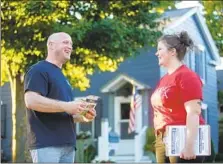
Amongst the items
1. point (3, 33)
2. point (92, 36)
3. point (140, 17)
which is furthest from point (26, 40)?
point (140, 17)

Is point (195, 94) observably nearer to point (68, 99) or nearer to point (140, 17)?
point (68, 99)

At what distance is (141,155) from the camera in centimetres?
1298

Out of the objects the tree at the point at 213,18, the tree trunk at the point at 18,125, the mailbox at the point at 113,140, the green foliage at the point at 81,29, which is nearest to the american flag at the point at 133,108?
the mailbox at the point at 113,140

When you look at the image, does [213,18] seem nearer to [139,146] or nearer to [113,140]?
[139,146]

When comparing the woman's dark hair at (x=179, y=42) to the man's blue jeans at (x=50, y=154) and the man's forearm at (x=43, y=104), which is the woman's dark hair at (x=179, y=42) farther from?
the man's blue jeans at (x=50, y=154)

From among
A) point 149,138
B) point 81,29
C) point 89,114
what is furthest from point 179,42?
point 149,138

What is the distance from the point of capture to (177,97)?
9.26ft

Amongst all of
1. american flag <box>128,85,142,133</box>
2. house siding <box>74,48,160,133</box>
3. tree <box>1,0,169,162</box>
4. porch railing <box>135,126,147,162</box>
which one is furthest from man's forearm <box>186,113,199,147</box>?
house siding <box>74,48,160,133</box>

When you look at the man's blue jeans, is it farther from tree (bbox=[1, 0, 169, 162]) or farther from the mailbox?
the mailbox

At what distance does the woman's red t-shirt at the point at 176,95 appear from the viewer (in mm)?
2774

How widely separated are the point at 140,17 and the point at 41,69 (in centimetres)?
725

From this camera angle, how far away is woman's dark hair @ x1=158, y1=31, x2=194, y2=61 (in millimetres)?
2930

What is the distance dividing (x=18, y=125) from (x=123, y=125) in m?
4.71

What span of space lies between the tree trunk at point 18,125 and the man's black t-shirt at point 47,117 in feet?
23.4
